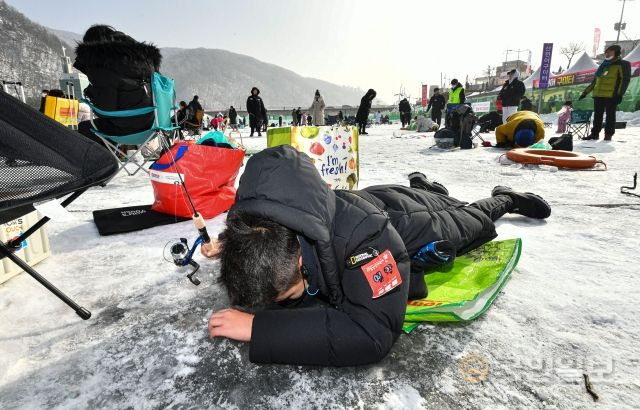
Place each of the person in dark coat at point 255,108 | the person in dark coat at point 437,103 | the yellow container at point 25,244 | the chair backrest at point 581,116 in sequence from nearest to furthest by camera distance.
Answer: the yellow container at point 25,244
the chair backrest at point 581,116
the person in dark coat at point 255,108
the person in dark coat at point 437,103

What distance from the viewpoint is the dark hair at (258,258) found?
100cm

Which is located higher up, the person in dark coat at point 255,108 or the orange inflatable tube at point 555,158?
the person in dark coat at point 255,108

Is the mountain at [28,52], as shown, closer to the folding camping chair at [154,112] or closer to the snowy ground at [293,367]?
the folding camping chair at [154,112]

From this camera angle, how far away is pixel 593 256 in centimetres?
191

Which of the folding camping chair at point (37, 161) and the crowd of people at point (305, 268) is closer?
the crowd of people at point (305, 268)

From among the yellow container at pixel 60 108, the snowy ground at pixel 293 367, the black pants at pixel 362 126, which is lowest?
the snowy ground at pixel 293 367

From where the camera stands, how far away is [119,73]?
3152 mm

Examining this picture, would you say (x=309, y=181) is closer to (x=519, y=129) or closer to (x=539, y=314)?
(x=539, y=314)

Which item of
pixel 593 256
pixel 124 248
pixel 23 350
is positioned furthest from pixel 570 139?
pixel 23 350

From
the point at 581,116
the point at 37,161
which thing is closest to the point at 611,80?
the point at 581,116

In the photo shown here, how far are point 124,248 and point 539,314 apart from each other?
2.27 m

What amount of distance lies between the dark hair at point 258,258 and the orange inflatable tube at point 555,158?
4876 mm

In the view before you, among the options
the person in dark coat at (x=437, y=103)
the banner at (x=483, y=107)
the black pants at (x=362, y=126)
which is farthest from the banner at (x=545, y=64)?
the black pants at (x=362, y=126)

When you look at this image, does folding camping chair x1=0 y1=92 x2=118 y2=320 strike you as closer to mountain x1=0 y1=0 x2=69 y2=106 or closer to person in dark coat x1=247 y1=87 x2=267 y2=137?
person in dark coat x1=247 y1=87 x2=267 y2=137
